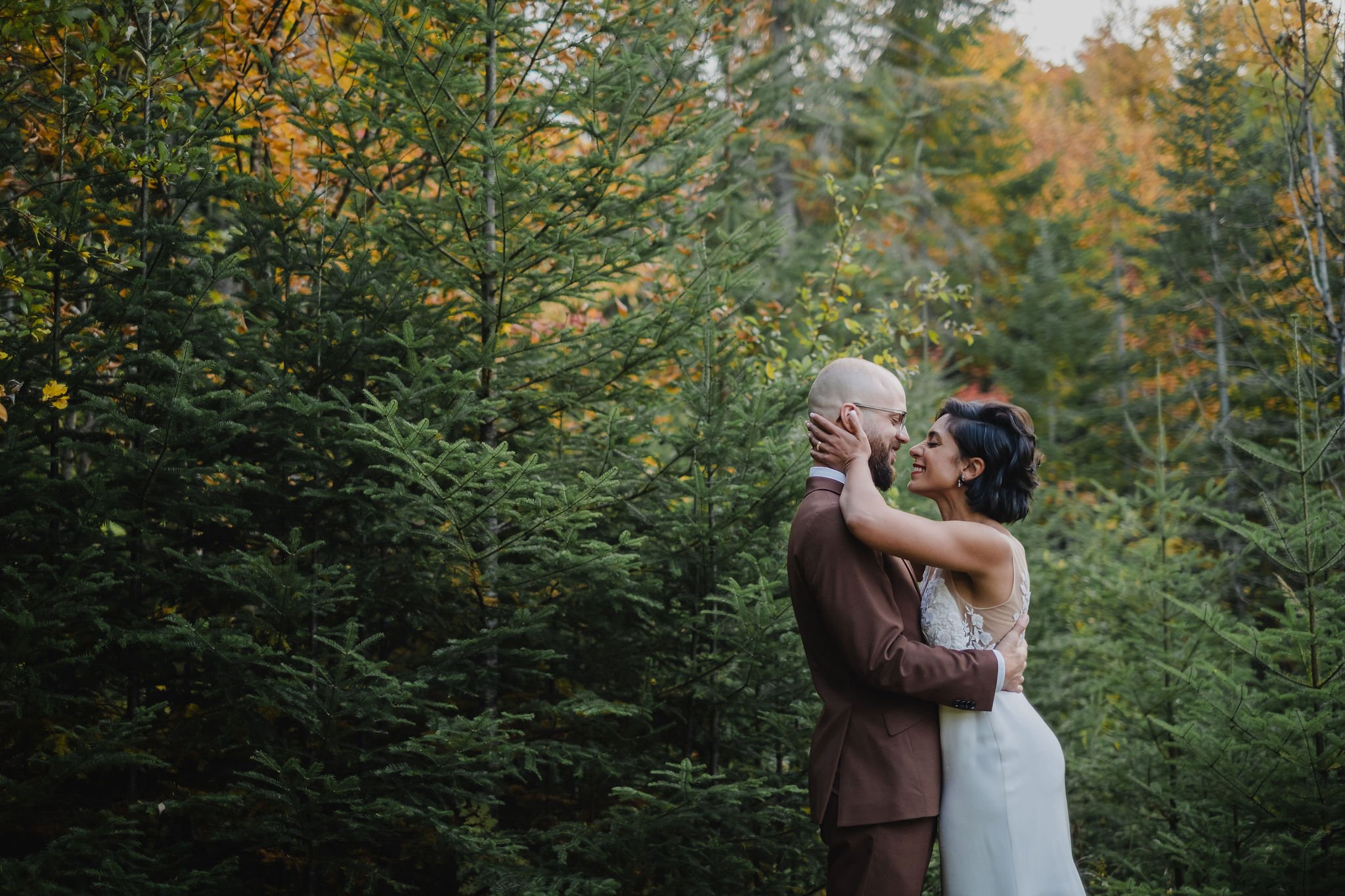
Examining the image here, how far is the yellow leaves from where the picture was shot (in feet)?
11.6

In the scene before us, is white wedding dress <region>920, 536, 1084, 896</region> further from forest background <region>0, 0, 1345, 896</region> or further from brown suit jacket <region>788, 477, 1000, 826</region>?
forest background <region>0, 0, 1345, 896</region>

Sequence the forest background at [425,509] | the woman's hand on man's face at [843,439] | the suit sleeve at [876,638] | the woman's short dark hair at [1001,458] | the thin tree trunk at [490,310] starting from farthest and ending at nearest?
the thin tree trunk at [490,310], the forest background at [425,509], the woman's short dark hair at [1001,458], the woman's hand on man's face at [843,439], the suit sleeve at [876,638]

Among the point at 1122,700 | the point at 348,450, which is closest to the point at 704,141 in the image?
the point at 348,450

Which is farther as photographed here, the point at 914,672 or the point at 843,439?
the point at 843,439

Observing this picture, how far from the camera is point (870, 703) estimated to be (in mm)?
2676

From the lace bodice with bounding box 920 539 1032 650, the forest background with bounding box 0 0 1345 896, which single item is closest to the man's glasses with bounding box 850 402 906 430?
the lace bodice with bounding box 920 539 1032 650

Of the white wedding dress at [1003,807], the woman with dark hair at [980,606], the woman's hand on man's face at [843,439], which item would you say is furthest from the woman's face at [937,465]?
the white wedding dress at [1003,807]

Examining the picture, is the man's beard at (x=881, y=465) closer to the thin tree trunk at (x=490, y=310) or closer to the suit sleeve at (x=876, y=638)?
the suit sleeve at (x=876, y=638)

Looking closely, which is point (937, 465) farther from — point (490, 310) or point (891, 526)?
point (490, 310)

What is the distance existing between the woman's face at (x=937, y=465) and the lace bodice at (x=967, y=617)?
28 cm

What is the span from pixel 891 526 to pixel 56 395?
3154mm

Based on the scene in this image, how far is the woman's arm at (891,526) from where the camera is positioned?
8.43 ft

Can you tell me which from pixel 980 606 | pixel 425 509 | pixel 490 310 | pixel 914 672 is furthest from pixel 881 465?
pixel 490 310

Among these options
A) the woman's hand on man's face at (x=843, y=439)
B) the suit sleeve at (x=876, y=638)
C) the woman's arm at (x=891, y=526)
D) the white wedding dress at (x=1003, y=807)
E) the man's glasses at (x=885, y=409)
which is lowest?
the white wedding dress at (x=1003, y=807)
